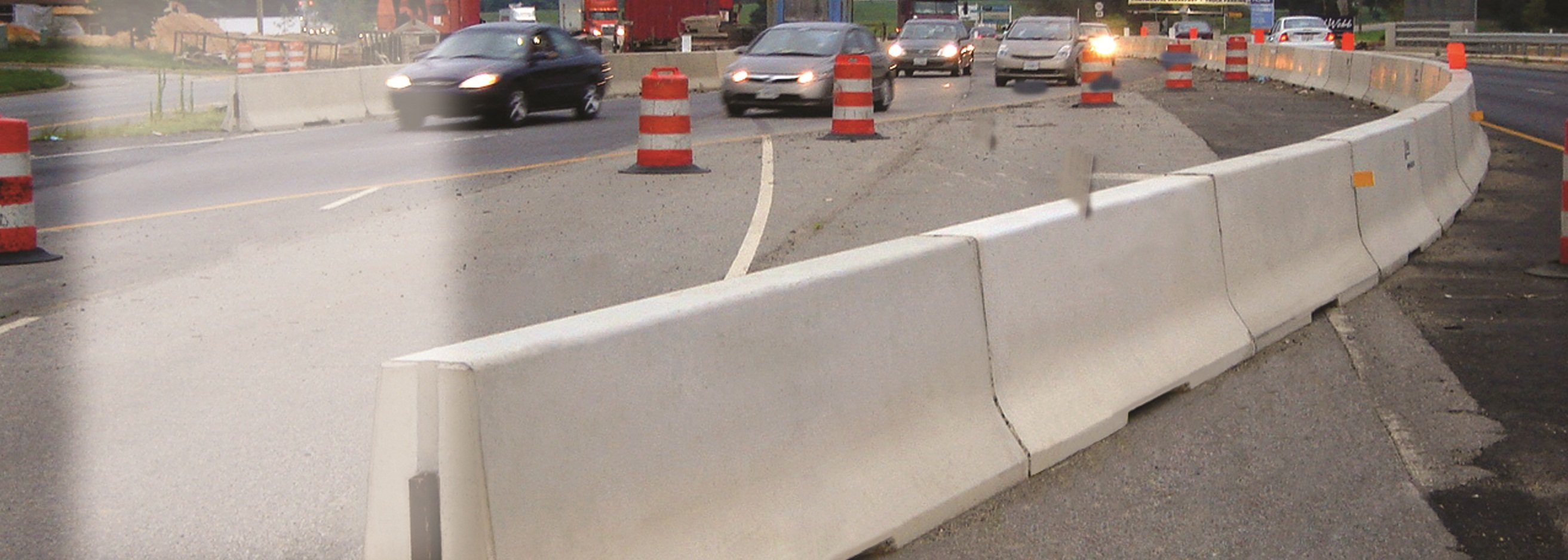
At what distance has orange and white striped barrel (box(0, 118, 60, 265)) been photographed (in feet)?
36.6

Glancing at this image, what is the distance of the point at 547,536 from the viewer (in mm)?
3816

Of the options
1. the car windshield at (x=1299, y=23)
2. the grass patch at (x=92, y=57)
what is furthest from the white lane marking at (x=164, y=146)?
the car windshield at (x=1299, y=23)

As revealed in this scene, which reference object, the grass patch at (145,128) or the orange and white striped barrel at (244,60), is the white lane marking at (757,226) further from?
the orange and white striped barrel at (244,60)

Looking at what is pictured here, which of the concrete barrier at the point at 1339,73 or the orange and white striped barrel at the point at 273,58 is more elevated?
the orange and white striped barrel at the point at 273,58

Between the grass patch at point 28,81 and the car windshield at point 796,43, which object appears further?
the grass patch at point 28,81

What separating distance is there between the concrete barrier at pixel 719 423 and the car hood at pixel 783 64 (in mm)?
19752

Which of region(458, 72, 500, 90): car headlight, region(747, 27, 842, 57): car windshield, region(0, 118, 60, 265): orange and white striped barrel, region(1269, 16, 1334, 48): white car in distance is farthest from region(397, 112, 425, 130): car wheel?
region(1269, 16, 1334, 48): white car in distance

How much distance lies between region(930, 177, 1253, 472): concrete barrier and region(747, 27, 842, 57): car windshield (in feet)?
62.2

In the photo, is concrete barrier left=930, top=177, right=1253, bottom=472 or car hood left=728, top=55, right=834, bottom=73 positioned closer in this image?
concrete barrier left=930, top=177, right=1253, bottom=472

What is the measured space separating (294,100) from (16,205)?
14587 millimetres

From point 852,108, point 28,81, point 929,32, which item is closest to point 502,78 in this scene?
point 852,108

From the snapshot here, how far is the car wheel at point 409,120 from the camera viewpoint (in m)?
23.3

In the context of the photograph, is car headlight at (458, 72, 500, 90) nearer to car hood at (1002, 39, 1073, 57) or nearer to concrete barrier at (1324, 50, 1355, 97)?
car hood at (1002, 39, 1073, 57)

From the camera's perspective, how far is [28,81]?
37875mm
